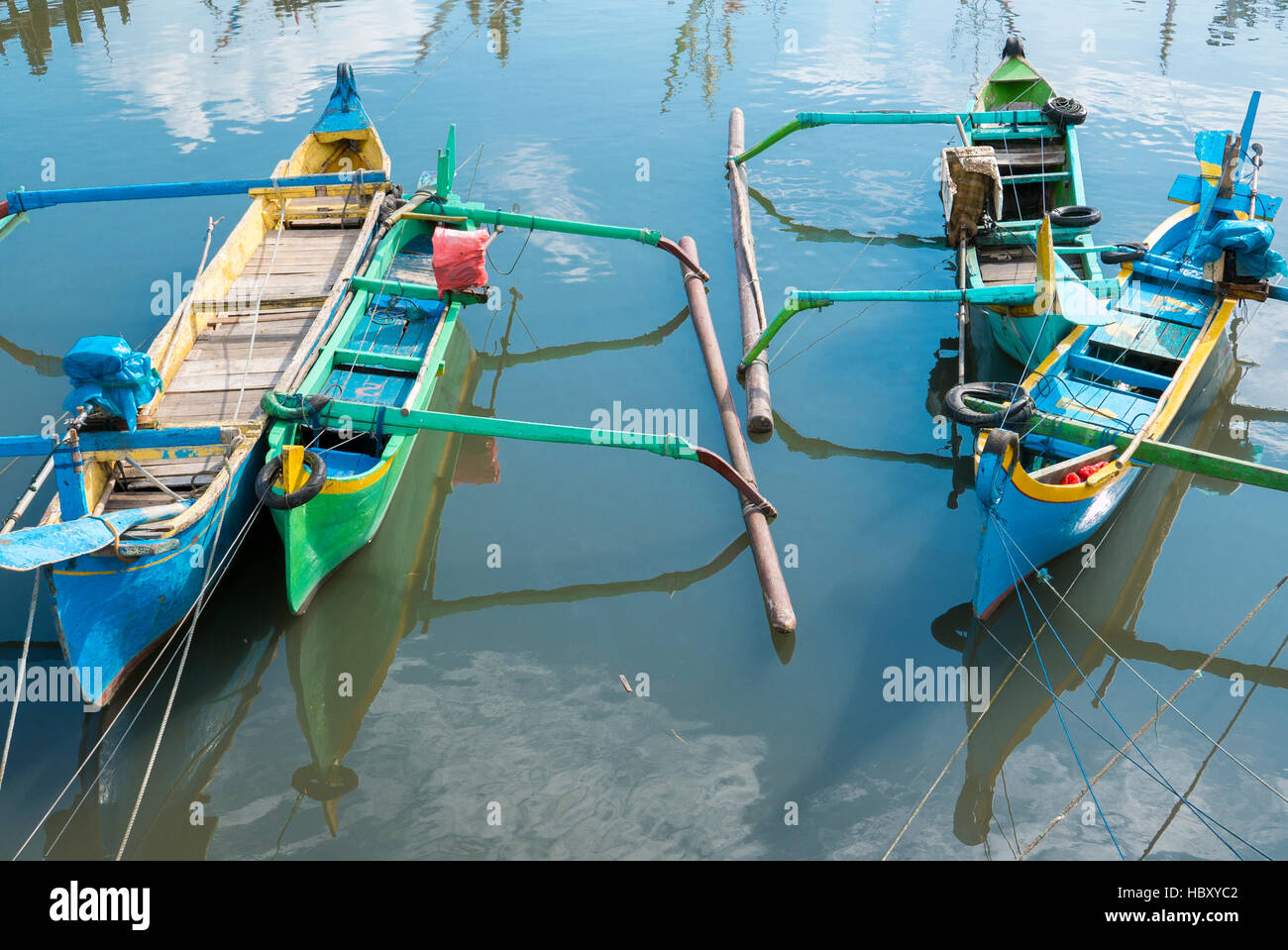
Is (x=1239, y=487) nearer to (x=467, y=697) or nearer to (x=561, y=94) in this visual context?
(x=467, y=697)

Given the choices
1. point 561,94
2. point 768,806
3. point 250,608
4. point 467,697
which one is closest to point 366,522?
point 250,608

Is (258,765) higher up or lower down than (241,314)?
lower down

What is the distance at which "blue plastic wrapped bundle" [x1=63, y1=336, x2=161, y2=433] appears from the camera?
31.7ft

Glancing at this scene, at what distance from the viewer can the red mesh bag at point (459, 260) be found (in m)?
13.5

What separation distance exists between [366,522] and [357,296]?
3.92 meters

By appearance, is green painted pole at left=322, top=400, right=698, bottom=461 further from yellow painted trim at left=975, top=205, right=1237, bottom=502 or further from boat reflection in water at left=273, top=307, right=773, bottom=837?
yellow painted trim at left=975, top=205, right=1237, bottom=502

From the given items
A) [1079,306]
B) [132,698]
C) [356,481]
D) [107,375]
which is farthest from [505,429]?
[1079,306]

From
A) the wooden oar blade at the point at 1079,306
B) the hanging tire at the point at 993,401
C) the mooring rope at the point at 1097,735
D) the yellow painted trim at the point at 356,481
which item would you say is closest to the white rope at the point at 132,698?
the yellow painted trim at the point at 356,481

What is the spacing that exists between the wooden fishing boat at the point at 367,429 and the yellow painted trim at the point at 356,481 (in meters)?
0.01

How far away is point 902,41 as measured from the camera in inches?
1073

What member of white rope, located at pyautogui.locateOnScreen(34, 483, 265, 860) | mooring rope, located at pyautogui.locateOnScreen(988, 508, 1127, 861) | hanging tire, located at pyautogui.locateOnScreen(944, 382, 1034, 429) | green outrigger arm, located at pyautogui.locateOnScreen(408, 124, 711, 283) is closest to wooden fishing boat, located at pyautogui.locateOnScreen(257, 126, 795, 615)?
white rope, located at pyautogui.locateOnScreen(34, 483, 265, 860)

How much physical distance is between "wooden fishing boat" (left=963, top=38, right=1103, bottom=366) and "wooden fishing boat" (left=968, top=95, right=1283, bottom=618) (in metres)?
0.91

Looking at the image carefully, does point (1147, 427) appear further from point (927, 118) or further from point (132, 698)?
point (132, 698)

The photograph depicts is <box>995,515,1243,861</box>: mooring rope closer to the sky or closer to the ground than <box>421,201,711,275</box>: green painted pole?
closer to the ground
